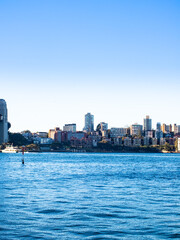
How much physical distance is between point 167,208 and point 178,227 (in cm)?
474

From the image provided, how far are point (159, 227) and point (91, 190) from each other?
13180 mm

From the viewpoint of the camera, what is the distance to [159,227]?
18.4 m

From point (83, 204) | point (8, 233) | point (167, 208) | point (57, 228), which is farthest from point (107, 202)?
point (8, 233)

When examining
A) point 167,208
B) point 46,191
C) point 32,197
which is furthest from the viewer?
point 46,191

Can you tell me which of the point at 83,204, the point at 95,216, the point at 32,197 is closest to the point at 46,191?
the point at 32,197

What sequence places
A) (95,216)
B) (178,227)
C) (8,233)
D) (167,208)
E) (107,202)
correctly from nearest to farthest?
(8,233) < (178,227) < (95,216) < (167,208) < (107,202)

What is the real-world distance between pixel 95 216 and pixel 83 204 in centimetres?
362

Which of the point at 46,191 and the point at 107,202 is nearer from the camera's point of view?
the point at 107,202

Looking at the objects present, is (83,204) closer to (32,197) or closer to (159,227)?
(32,197)

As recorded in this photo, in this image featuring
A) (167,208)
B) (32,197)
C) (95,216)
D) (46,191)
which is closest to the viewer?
(95,216)

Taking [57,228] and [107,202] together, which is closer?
[57,228]

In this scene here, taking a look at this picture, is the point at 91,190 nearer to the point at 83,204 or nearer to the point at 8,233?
the point at 83,204

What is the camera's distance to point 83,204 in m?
24.3

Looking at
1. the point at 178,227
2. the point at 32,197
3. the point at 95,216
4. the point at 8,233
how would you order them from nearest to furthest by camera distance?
the point at 8,233, the point at 178,227, the point at 95,216, the point at 32,197
